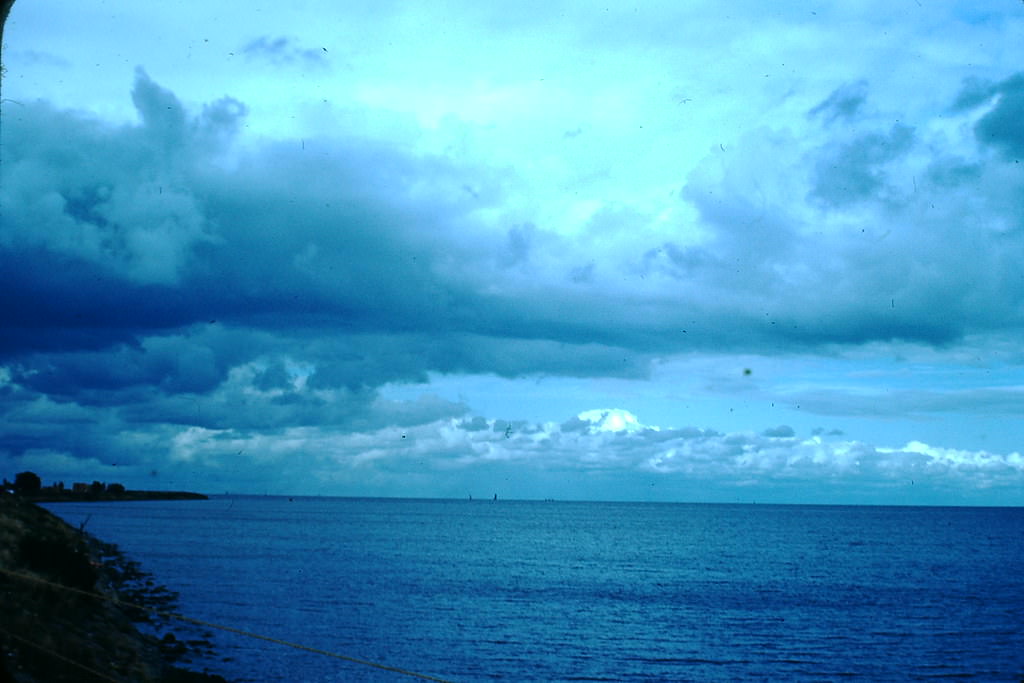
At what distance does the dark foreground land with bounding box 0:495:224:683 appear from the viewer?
957 inches

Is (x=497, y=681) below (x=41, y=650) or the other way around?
below

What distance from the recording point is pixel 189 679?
31.9 meters

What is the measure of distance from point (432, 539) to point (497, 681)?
108 meters

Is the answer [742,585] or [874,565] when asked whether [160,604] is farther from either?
[874,565]

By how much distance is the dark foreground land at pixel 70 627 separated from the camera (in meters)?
24.3

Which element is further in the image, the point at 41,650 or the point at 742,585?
the point at 742,585

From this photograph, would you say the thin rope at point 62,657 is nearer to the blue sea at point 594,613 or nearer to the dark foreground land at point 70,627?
the dark foreground land at point 70,627

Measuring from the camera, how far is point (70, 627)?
1304 inches

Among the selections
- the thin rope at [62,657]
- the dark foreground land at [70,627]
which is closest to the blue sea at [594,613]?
the dark foreground land at [70,627]

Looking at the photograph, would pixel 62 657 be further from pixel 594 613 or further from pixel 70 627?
pixel 594 613

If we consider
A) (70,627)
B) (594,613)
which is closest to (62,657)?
(70,627)

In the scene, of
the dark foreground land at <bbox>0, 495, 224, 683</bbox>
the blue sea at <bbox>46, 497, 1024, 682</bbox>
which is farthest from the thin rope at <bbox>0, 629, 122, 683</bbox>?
the blue sea at <bbox>46, 497, 1024, 682</bbox>

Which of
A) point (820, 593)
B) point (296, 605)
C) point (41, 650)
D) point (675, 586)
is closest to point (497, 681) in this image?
point (41, 650)

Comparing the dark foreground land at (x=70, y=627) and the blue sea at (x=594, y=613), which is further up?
the dark foreground land at (x=70, y=627)
